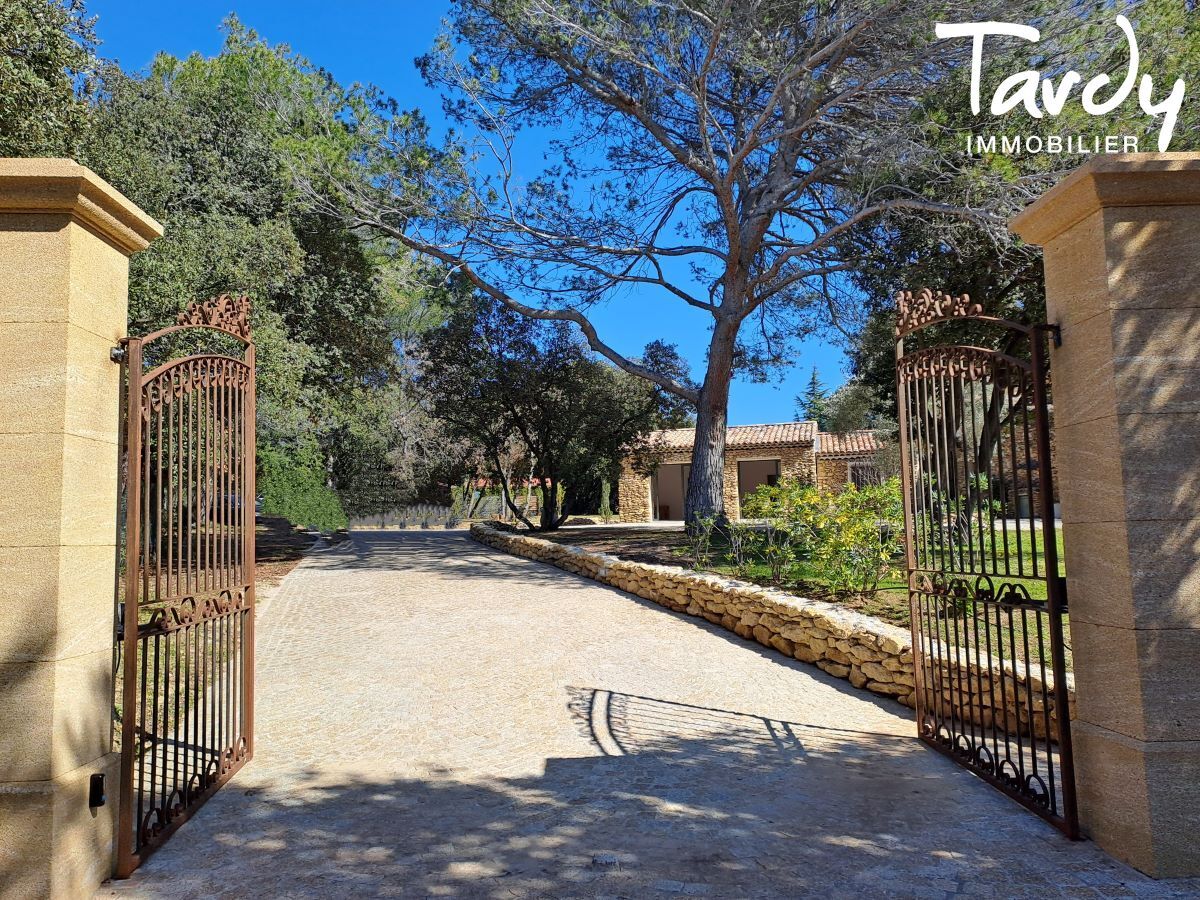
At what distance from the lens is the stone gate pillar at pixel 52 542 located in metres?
3.10

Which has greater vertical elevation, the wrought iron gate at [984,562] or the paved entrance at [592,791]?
the wrought iron gate at [984,562]

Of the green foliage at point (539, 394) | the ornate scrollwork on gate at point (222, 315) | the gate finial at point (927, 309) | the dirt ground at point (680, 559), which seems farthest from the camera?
the green foliage at point (539, 394)

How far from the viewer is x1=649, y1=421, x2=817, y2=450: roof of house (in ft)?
96.4

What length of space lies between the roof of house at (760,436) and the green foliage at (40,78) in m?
20.9

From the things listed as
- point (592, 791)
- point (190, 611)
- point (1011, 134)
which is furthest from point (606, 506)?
point (190, 611)

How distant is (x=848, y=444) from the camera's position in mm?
29719

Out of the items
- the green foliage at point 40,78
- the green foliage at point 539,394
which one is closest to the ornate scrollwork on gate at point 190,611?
the green foliage at point 40,78

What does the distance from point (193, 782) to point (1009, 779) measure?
4.40 meters

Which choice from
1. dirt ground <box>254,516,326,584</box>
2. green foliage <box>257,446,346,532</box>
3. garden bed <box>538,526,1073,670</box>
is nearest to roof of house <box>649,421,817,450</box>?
green foliage <box>257,446,346,532</box>

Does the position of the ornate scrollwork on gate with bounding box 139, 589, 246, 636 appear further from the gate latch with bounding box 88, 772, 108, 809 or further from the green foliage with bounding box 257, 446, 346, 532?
the green foliage with bounding box 257, 446, 346, 532

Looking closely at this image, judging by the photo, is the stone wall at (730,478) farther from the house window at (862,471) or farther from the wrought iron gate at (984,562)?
the wrought iron gate at (984,562)

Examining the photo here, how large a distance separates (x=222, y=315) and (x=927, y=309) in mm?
4149

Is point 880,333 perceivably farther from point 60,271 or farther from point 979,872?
point 60,271

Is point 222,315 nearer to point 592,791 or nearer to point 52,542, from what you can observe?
point 52,542
